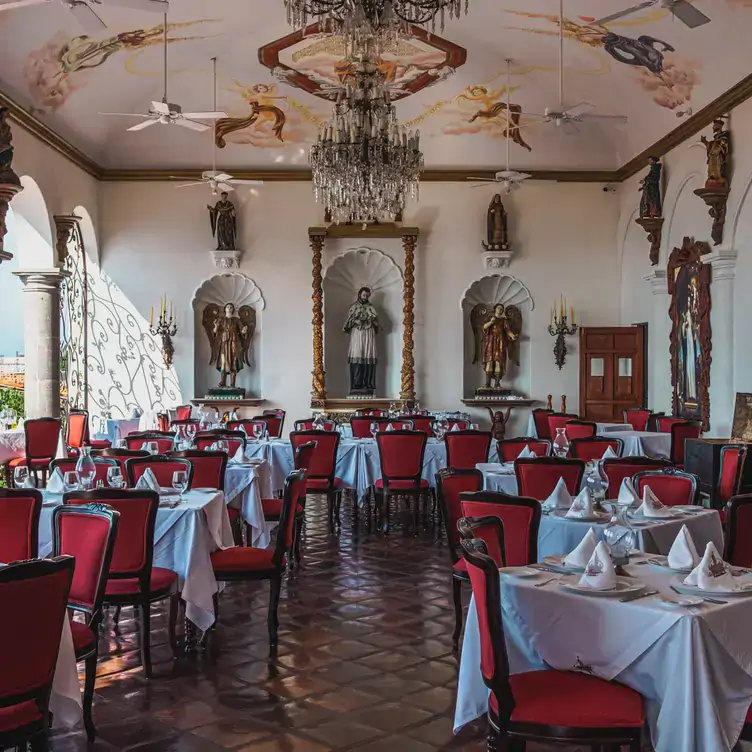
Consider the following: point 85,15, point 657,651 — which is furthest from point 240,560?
point 85,15

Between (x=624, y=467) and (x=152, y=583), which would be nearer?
(x=152, y=583)

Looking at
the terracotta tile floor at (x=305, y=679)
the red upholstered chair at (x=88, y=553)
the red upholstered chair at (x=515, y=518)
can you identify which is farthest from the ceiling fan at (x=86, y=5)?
the red upholstered chair at (x=515, y=518)

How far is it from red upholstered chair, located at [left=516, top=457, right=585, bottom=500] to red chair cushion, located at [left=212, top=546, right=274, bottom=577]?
1.85 m

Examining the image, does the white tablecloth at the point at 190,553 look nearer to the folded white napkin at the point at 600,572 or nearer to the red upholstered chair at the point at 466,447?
the folded white napkin at the point at 600,572

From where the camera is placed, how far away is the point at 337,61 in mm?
11961

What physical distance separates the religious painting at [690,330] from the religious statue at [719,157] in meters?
0.92

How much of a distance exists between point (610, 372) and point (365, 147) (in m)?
6.39

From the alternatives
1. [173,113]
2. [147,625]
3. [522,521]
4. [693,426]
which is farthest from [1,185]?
[693,426]

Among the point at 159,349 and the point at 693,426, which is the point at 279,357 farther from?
the point at 693,426

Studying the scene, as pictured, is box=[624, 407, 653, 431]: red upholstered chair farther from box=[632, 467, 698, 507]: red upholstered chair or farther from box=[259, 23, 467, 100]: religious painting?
box=[632, 467, 698, 507]: red upholstered chair

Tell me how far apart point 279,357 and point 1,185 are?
573 centimetres

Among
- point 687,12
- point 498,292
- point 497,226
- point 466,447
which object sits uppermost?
point 687,12

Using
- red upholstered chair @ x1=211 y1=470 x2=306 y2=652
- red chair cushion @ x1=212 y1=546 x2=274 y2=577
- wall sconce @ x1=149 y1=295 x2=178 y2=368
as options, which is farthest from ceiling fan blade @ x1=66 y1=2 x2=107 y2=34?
wall sconce @ x1=149 y1=295 x2=178 y2=368

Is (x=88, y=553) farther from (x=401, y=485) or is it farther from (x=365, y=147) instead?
(x=365, y=147)
